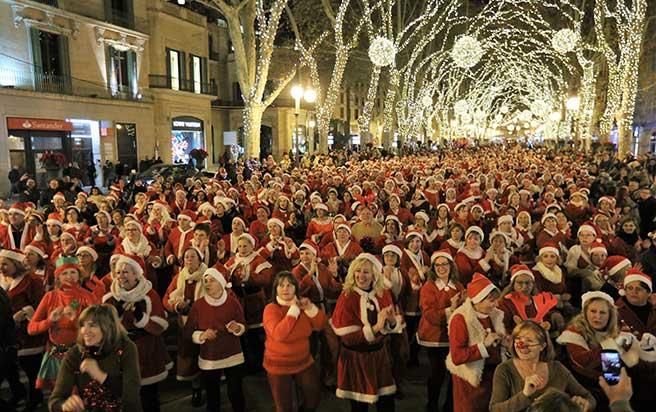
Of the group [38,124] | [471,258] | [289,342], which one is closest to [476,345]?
[289,342]

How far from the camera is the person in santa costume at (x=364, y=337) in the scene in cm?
422

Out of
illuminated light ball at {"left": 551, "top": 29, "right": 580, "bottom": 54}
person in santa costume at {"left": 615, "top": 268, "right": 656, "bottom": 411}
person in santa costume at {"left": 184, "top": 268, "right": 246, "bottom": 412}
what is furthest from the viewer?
illuminated light ball at {"left": 551, "top": 29, "right": 580, "bottom": 54}

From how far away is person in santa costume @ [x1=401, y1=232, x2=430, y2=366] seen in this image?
5910 millimetres

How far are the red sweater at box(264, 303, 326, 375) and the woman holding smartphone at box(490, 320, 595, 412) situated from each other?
158cm

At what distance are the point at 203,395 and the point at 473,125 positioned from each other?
74.2 metres

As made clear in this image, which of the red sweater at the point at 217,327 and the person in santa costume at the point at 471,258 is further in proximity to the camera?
→ the person in santa costume at the point at 471,258

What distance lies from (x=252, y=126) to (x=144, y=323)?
1680cm

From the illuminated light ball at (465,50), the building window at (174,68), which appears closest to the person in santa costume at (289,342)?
the illuminated light ball at (465,50)

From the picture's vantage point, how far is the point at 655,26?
98.2 feet

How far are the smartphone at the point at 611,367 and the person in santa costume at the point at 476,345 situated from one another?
2.35 ft

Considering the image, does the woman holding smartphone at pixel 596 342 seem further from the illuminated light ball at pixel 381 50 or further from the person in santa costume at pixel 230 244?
the illuminated light ball at pixel 381 50

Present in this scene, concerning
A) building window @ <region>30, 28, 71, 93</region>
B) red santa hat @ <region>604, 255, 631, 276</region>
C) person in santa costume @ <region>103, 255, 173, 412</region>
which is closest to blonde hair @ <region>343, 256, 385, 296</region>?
person in santa costume @ <region>103, 255, 173, 412</region>

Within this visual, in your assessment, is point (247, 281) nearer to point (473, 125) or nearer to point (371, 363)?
point (371, 363)

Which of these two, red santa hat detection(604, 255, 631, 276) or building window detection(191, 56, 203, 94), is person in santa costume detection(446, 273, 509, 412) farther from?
building window detection(191, 56, 203, 94)
